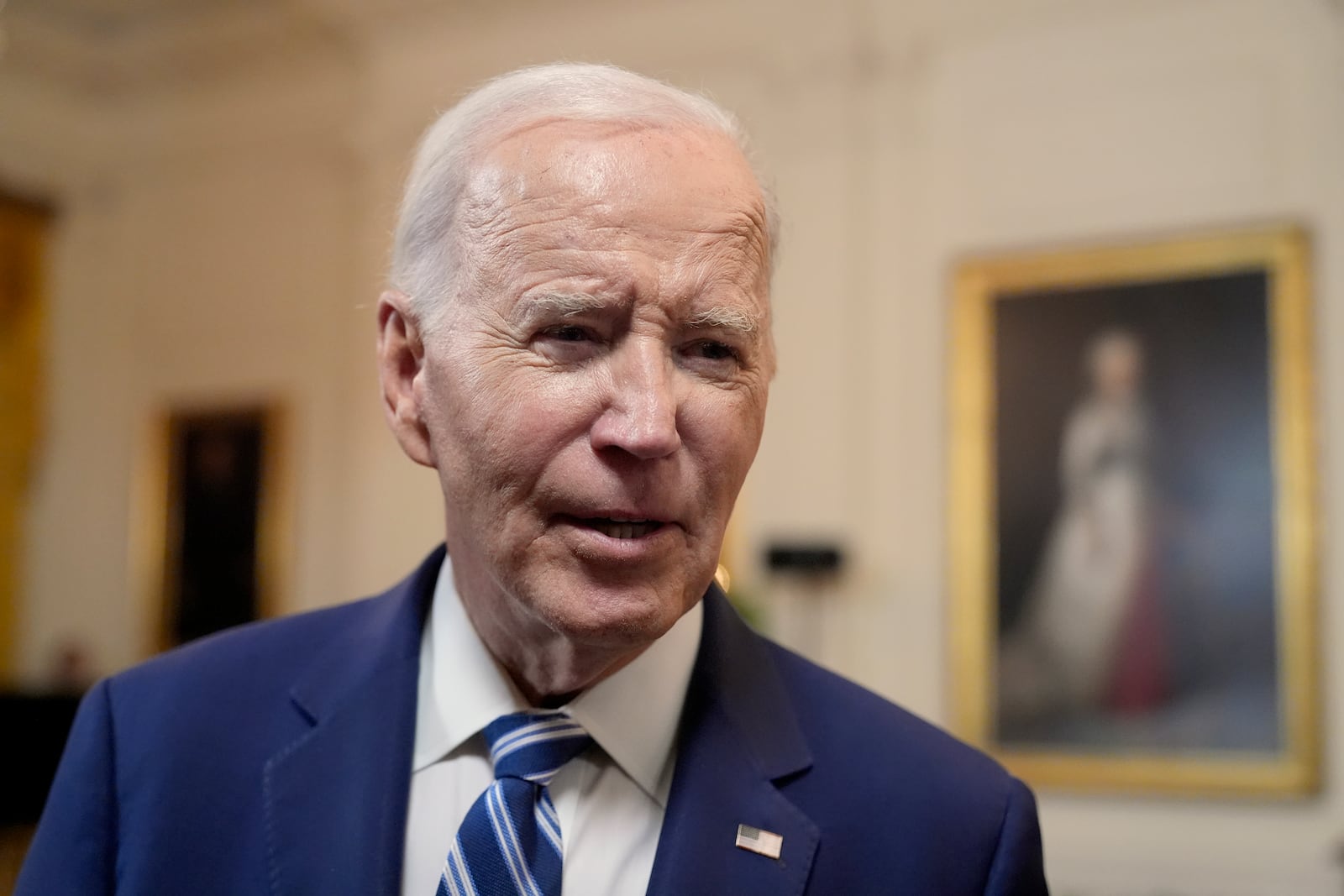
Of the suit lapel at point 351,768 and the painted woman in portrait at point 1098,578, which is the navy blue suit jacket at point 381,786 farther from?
the painted woman in portrait at point 1098,578

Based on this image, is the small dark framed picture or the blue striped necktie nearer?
the blue striped necktie

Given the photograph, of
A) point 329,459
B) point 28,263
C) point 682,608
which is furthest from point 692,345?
point 28,263

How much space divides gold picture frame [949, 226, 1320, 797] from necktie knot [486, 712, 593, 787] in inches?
198

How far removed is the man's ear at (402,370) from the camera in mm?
1796

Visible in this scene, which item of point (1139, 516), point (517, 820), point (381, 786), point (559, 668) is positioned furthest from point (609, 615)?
point (1139, 516)

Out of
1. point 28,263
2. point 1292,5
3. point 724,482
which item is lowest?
point 724,482

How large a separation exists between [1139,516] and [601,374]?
17.1 feet

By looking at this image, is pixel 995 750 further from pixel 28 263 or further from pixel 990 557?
pixel 28 263

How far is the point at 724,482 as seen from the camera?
166cm

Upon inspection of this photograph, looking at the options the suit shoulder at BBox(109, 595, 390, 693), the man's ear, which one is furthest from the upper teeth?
the suit shoulder at BBox(109, 595, 390, 693)

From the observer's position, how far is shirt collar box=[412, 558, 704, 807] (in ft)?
5.74

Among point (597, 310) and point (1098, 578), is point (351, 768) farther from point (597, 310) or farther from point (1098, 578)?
point (1098, 578)

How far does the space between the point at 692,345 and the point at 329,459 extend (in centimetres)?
725

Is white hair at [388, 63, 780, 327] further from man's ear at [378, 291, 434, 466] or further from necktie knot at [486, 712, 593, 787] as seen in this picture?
necktie knot at [486, 712, 593, 787]
